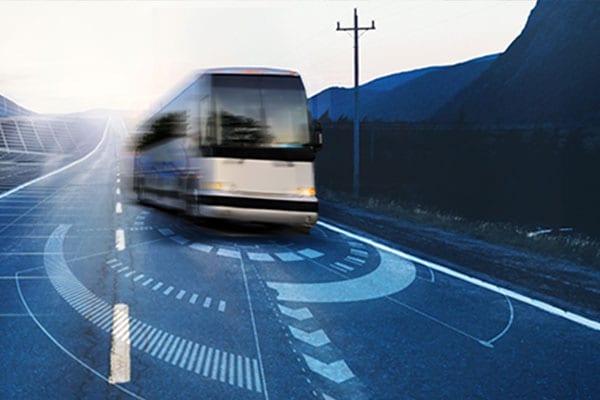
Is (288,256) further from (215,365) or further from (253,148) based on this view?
(215,365)

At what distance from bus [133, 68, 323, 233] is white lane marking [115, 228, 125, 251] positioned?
1461mm

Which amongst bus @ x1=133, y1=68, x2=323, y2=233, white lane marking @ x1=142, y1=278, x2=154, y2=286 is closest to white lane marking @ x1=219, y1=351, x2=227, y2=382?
white lane marking @ x1=142, y1=278, x2=154, y2=286

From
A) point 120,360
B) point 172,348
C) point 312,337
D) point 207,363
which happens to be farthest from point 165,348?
point 312,337

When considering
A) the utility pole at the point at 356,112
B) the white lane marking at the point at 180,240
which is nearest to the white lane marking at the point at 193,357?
the white lane marking at the point at 180,240

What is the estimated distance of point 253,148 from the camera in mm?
10188

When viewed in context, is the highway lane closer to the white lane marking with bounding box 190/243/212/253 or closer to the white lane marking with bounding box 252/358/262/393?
the white lane marking with bounding box 252/358/262/393

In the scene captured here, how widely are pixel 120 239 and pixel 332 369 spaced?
22.8 feet

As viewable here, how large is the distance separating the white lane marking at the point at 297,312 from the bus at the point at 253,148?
4.54m

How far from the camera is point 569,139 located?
64375 millimetres

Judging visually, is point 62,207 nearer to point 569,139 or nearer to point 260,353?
point 260,353

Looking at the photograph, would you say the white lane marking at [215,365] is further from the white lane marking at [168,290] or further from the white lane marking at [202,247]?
the white lane marking at [202,247]

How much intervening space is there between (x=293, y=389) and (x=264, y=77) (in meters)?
7.93

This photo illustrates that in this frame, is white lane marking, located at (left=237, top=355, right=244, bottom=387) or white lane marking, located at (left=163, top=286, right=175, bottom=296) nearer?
white lane marking, located at (left=237, top=355, right=244, bottom=387)

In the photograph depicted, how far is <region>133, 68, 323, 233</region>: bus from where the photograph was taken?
1008 cm
